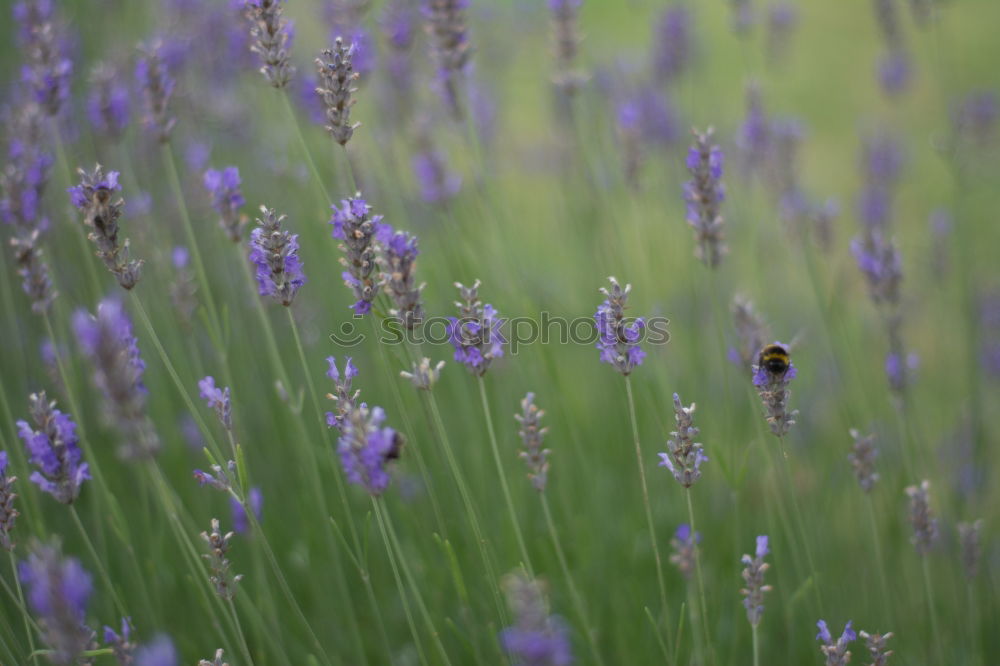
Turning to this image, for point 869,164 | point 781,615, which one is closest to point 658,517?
point 781,615

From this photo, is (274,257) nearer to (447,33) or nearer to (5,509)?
(5,509)

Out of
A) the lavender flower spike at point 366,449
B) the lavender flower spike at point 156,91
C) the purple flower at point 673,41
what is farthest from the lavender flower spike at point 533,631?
the purple flower at point 673,41

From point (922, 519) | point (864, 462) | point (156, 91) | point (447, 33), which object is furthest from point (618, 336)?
point (156, 91)

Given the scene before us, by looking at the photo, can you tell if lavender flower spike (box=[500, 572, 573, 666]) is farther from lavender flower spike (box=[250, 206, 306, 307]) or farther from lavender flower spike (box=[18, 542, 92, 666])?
lavender flower spike (box=[250, 206, 306, 307])

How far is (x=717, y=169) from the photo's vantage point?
1985 millimetres

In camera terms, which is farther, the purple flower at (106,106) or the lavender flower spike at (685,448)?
the purple flower at (106,106)

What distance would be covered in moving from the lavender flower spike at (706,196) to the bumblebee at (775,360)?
41 cm

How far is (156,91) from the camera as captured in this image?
2162 mm

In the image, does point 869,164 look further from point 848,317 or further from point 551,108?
point 551,108

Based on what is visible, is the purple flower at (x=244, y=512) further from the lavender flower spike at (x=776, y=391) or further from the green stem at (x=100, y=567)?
the lavender flower spike at (x=776, y=391)

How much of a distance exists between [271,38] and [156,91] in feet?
1.73

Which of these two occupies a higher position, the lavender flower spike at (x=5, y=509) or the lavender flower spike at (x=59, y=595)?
the lavender flower spike at (x=5, y=509)

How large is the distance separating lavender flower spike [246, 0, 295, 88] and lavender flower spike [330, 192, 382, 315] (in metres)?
0.43

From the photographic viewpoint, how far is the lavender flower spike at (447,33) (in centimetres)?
238
